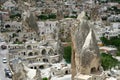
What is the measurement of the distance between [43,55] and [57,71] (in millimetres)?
6461

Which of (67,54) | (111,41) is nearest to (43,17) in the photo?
(111,41)

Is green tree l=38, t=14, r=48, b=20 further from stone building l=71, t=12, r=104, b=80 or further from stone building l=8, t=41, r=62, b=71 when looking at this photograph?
stone building l=71, t=12, r=104, b=80

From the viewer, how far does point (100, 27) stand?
58.9 meters

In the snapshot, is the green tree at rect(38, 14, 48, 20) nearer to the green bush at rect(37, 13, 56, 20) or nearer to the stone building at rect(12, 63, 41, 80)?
the green bush at rect(37, 13, 56, 20)

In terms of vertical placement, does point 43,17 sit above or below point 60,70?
above

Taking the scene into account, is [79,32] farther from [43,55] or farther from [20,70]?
[43,55]

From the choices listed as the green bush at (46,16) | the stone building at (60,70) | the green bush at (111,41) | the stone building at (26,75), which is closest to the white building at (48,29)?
the green bush at (111,41)

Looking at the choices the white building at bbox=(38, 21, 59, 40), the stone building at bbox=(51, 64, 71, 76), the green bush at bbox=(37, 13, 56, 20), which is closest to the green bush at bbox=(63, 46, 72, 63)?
the stone building at bbox=(51, 64, 71, 76)

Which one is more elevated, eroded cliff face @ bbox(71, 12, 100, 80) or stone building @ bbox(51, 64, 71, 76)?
eroded cliff face @ bbox(71, 12, 100, 80)

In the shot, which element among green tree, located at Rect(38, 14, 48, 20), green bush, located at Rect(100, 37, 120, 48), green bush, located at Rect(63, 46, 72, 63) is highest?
green tree, located at Rect(38, 14, 48, 20)

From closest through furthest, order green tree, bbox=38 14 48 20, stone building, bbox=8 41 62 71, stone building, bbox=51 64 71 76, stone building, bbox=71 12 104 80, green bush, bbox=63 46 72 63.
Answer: stone building, bbox=71 12 104 80, stone building, bbox=51 64 71 76, green bush, bbox=63 46 72 63, stone building, bbox=8 41 62 71, green tree, bbox=38 14 48 20

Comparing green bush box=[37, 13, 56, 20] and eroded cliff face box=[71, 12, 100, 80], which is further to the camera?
green bush box=[37, 13, 56, 20]

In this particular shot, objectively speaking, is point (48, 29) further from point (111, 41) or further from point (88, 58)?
point (88, 58)

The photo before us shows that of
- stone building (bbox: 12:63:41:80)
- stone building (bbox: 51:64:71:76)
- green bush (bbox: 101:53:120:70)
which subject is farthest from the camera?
stone building (bbox: 51:64:71:76)
